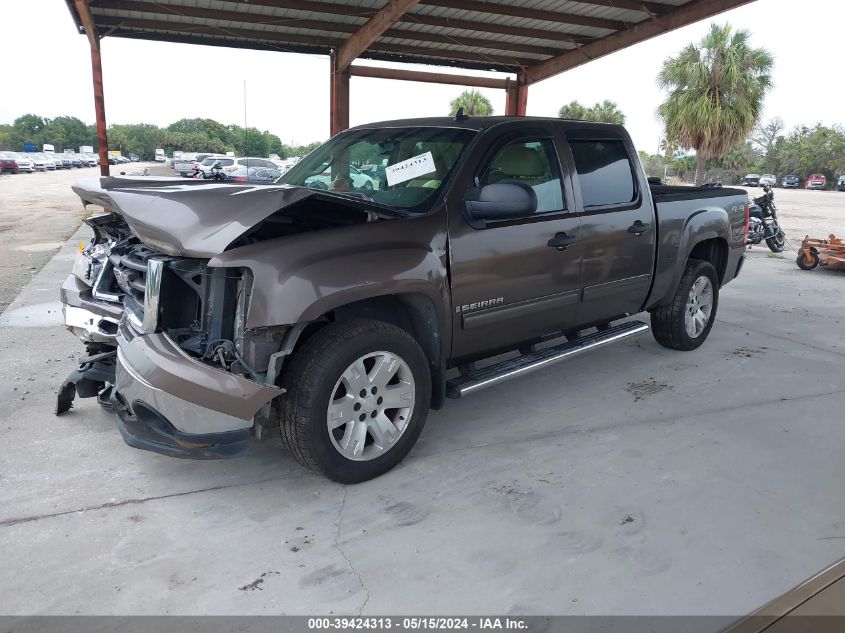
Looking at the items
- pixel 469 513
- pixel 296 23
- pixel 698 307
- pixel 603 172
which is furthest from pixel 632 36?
pixel 469 513

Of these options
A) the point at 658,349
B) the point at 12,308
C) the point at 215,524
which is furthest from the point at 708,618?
the point at 12,308

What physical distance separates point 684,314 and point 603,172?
168cm

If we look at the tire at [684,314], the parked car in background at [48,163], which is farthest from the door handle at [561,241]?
the parked car in background at [48,163]

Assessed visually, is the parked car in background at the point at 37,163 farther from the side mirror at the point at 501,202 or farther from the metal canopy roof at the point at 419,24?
the side mirror at the point at 501,202

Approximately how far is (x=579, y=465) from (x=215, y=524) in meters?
1.94

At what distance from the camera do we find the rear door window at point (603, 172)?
420cm

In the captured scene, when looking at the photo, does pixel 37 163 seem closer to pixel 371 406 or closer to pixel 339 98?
pixel 339 98

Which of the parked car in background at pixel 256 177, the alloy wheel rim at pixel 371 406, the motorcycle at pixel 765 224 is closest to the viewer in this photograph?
Answer: the alloy wheel rim at pixel 371 406

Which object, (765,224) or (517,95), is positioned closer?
(765,224)

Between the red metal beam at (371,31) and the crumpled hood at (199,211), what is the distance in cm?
633

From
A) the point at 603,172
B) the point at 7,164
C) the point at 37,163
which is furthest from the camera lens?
the point at 37,163

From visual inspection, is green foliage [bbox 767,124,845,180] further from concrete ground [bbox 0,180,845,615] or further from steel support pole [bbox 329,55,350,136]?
concrete ground [bbox 0,180,845,615]

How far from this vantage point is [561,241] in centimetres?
391

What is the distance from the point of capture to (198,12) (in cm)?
926
